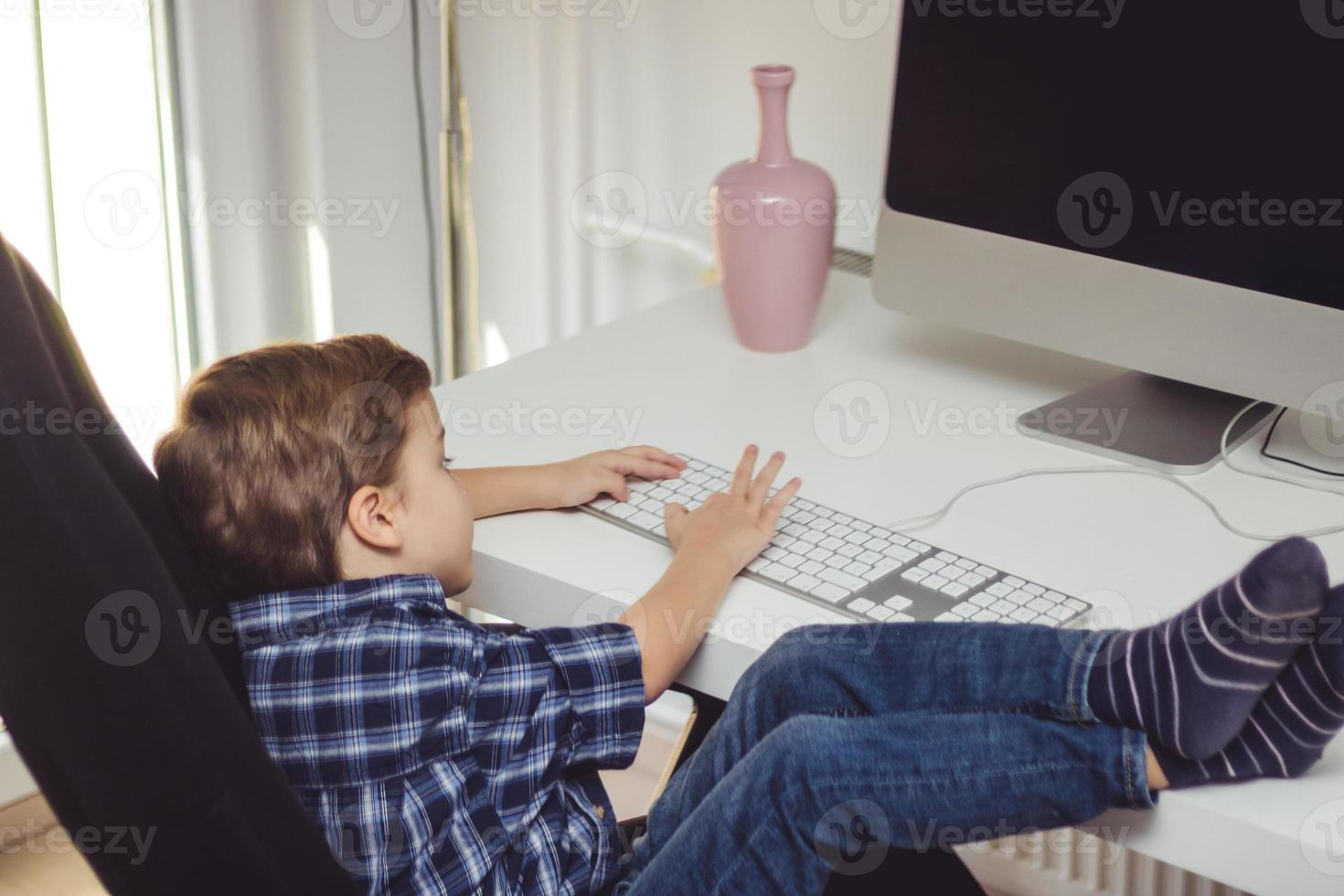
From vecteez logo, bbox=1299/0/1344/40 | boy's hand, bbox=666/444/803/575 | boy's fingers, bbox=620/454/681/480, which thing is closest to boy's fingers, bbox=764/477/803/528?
boy's hand, bbox=666/444/803/575

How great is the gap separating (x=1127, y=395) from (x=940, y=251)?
0.70 ft

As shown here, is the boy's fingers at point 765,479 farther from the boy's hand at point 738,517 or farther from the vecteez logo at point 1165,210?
the vecteez logo at point 1165,210

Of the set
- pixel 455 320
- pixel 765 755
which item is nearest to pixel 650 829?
pixel 765 755

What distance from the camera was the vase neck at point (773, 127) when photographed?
1.28 m

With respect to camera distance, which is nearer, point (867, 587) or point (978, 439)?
point (867, 587)

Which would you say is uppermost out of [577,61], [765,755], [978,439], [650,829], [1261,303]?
[577,61]

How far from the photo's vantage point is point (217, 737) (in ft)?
2.02

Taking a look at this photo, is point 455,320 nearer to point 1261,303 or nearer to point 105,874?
point 1261,303

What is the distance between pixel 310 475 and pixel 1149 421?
27.5 inches

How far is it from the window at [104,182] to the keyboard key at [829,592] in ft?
3.41

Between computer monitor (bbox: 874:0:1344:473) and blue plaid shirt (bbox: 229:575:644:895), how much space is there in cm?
48

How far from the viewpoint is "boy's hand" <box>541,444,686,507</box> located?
1.04 metres

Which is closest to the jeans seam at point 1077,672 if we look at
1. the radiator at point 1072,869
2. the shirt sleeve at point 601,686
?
the shirt sleeve at point 601,686

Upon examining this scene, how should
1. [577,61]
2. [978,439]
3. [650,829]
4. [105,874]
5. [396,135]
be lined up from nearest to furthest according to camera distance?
[105,874]
[650,829]
[978,439]
[577,61]
[396,135]
